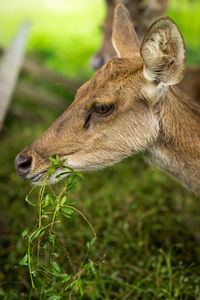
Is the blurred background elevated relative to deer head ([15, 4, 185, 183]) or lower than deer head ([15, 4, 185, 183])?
lower

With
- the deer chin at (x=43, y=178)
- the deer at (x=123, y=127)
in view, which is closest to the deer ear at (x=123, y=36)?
the deer at (x=123, y=127)

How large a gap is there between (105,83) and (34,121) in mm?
4324

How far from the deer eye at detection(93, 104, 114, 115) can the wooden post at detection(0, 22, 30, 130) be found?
2266mm

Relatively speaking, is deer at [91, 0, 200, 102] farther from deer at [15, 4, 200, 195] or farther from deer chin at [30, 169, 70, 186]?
deer chin at [30, 169, 70, 186]

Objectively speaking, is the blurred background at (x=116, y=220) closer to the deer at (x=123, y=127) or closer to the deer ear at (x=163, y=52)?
the deer at (x=123, y=127)

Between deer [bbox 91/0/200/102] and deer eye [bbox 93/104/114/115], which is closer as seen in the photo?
deer eye [bbox 93/104/114/115]

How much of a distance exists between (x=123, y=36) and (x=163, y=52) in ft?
2.42

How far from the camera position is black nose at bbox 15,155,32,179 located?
2.56m

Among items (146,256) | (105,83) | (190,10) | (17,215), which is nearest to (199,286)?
(146,256)

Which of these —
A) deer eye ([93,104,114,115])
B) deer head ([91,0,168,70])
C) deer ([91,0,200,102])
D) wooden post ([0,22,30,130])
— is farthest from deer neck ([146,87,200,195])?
wooden post ([0,22,30,130])

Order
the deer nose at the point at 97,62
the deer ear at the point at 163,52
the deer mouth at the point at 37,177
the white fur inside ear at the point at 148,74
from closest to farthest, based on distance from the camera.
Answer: the deer ear at the point at 163,52 → the white fur inside ear at the point at 148,74 → the deer mouth at the point at 37,177 → the deer nose at the point at 97,62

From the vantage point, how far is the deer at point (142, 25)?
4.35m

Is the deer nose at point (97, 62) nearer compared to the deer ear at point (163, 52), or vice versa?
the deer ear at point (163, 52)

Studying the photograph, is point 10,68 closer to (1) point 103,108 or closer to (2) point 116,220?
(2) point 116,220
